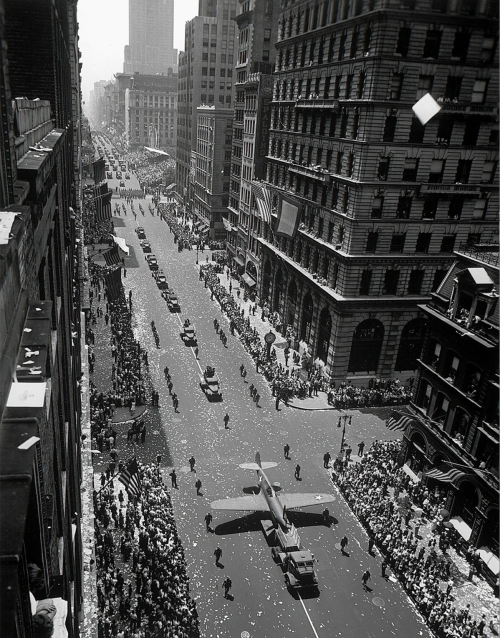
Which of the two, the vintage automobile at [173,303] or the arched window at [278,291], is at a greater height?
the arched window at [278,291]

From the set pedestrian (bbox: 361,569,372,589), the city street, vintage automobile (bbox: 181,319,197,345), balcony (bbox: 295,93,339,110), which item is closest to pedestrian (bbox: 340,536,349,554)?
the city street

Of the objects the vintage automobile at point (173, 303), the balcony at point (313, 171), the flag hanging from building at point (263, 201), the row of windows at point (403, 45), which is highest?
the row of windows at point (403, 45)

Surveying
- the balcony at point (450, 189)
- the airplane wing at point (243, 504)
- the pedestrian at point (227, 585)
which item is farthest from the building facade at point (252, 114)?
the pedestrian at point (227, 585)

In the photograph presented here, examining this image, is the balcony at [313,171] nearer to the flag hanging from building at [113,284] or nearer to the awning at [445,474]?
the flag hanging from building at [113,284]

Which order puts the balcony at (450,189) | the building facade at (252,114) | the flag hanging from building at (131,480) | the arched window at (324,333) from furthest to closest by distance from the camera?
the building facade at (252,114), the arched window at (324,333), the balcony at (450,189), the flag hanging from building at (131,480)

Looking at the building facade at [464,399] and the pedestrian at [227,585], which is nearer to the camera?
the pedestrian at [227,585]
